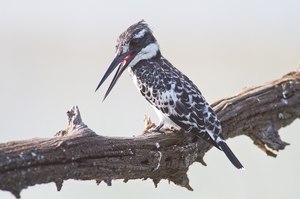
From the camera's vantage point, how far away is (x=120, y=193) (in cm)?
681

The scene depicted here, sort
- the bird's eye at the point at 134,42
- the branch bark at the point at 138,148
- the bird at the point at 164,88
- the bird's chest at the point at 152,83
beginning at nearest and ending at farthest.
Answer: the branch bark at the point at 138,148
the bird at the point at 164,88
the bird's chest at the point at 152,83
the bird's eye at the point at 134,42

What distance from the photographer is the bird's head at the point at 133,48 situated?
4.73 meters

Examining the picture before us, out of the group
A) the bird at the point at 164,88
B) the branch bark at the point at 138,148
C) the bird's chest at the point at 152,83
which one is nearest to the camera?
the branch bark at the point at 138,148

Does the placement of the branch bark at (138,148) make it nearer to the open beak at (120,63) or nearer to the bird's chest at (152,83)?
the bird's chest at (152,83)

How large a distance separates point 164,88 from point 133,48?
0.93 ft

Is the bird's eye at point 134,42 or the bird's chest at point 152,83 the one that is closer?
the bird's chest at point 152,83

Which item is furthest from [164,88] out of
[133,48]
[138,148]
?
[138,148]

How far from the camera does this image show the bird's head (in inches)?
186

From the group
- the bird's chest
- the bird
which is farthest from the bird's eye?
the bird's chest

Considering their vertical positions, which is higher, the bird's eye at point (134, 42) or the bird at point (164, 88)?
the bird's eye at point (134, 42)

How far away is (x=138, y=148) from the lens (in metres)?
3.87

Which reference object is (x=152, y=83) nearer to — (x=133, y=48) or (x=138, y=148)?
(x=133, y=48)

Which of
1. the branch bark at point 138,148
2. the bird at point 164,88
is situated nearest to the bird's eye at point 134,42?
the bird at point 164,88

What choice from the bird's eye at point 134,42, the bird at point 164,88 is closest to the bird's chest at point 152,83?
the bird at point 164,88
